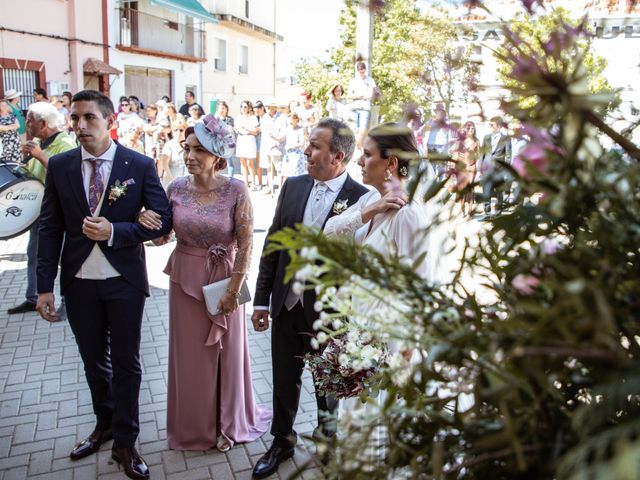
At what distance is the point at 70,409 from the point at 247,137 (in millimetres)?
11058

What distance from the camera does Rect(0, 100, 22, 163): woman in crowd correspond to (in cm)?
1011

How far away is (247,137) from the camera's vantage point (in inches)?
594

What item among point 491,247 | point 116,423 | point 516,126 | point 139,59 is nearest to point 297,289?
point 491,247

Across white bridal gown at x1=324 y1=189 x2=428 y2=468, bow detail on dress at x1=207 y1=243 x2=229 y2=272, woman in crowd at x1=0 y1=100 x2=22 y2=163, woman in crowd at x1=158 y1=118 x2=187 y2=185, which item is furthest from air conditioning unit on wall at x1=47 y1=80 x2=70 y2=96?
white bridal gown at x1=324 y1=189 x2=428 y2=468

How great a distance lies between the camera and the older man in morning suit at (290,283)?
361 centimetres

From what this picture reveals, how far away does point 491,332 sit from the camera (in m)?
0.96

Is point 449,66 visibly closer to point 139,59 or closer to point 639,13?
point 639,13

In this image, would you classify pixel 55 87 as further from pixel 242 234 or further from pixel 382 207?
pixel 382 207

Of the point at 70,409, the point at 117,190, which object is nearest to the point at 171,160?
the point at 70,409

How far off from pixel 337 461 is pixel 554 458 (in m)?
0.36

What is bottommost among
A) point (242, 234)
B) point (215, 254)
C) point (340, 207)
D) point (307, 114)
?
point (215, 254)

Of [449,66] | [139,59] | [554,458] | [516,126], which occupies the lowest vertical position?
[554,458]

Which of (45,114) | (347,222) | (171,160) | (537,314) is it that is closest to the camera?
(537,314)

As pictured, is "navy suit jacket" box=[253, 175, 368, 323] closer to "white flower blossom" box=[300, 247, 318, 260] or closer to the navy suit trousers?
the navy suit trousers
